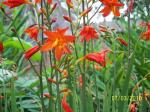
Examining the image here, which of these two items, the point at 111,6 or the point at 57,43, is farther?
the point at 111,6

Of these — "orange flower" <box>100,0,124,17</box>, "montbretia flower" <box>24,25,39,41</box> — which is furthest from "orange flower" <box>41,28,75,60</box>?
"orange flower" <box>100,0,124,17</box>

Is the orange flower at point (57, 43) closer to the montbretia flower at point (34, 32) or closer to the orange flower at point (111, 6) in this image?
the montbretia flower at point (34, 32)

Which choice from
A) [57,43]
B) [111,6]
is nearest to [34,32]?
[57,43]

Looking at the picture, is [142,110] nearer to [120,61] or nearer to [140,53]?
[120,61]

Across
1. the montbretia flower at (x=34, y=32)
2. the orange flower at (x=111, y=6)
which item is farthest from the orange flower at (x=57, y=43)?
the orange flower at (x=111, y=6)

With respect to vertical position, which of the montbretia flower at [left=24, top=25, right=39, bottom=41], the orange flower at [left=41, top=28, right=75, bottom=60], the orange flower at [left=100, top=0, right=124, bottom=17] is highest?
the orange flower at [left=100, top=0, right=124, bottom=17]

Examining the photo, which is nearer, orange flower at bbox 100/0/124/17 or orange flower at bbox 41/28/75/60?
orange flower at bbox 41/28/75/60

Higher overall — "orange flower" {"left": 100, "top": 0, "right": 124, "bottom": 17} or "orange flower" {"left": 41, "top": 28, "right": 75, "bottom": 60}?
"orange flower" {"left": 100, "top": 0, "right": 124, "bottom": 17}

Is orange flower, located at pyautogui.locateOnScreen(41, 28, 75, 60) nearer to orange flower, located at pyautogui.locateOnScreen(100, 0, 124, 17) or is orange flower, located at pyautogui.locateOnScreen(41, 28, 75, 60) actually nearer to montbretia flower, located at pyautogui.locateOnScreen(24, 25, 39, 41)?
montbretia flower, located at pyautogui.locateOnScreen(24, 25, 39, 41)

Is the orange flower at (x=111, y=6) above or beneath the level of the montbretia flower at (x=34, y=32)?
above

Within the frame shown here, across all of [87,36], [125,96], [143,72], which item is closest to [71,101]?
[125,96]

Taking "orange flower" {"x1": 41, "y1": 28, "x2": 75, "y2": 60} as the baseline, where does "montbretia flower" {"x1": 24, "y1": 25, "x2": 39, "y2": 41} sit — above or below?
above

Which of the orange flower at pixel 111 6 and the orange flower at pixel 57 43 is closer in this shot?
the orange flower at pixel 57 43

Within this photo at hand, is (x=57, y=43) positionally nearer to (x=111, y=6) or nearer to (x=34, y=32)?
(x=34, y=32)
